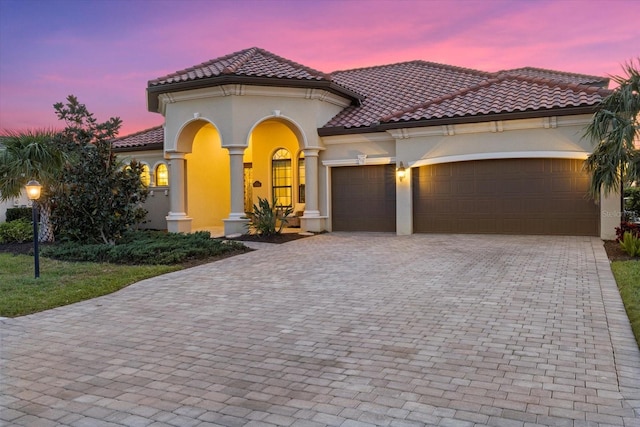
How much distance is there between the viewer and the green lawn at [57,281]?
7.51 meters

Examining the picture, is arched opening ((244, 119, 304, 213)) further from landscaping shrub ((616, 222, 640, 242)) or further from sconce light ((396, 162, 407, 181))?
landscaping shrub ((616, 222, 640, 242))

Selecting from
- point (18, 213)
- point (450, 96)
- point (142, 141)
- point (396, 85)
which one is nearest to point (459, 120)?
point (450, 96)

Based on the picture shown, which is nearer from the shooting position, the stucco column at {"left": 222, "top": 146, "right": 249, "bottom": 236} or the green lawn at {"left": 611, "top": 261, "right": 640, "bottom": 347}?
the green lawn at {"left": 611, "top": 261, "right": 640, "bottom": 347}

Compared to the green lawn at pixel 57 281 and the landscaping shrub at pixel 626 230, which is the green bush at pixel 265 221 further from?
the landscaping shrub at pixel 626 230

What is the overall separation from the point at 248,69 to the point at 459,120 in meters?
6.89

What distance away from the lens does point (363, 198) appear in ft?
56.4

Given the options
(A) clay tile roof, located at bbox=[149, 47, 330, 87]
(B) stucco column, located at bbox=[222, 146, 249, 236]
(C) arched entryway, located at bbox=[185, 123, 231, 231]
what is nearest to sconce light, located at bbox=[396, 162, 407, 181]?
(A) clay tile roof, located at bbox=[149, 47, 330, 87]

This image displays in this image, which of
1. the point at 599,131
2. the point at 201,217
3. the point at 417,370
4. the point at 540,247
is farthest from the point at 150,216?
the point at 417,370

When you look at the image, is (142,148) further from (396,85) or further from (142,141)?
(396,85)

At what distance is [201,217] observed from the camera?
20.0 m

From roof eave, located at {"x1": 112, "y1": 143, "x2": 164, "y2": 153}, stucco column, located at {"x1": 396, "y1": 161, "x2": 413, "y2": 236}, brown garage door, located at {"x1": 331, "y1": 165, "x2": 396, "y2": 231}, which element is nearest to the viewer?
stucco column, located at {"x1": 396, "y1": 161, "x2": 413, "y2": 236}

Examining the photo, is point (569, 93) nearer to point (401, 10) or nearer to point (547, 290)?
point (401, 10)

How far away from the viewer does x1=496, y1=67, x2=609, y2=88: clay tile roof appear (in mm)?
19312

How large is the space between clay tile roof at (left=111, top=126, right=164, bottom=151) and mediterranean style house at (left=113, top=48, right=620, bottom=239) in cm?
185
